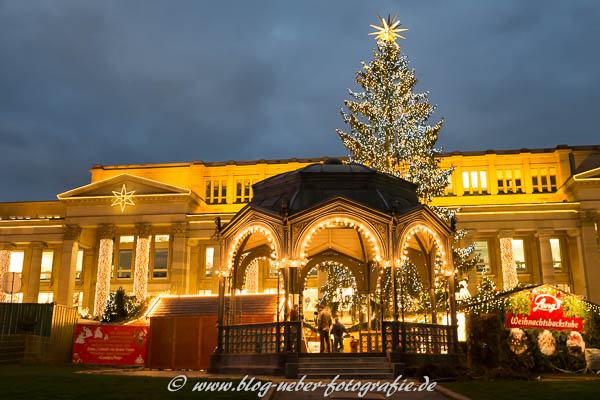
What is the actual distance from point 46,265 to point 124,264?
10.7 m

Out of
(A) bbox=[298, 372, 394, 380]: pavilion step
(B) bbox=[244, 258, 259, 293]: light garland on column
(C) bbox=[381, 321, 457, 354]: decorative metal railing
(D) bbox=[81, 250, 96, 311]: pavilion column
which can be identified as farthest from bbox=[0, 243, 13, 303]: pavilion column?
(C) bbox=[381, 321, 457, 354]: decorative metal railing

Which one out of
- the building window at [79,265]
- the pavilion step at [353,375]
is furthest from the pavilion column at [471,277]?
the building window at [79,265]

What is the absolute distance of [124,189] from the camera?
202ft

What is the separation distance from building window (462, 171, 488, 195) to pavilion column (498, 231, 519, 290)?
7.08m

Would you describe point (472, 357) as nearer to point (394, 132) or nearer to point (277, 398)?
point (277, 398)

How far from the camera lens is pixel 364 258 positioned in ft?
82.0

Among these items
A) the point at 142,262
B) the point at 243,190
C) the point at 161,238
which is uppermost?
the point at 243,190

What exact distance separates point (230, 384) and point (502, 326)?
12.2 m

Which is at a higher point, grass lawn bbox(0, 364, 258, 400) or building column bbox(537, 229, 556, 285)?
building column bbox(537, 229, 556, 285)

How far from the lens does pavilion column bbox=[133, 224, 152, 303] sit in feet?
191

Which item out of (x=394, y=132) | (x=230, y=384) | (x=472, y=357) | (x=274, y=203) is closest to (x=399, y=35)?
(x=394, y=132)

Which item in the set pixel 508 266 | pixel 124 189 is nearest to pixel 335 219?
pixel 508 266

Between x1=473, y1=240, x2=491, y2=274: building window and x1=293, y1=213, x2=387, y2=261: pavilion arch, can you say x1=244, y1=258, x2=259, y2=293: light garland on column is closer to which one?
x1=473, y1=240, x2=491, y2=274: building window

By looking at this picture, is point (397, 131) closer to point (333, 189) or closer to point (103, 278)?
point (333, 189)
